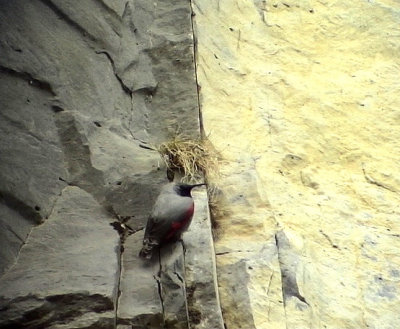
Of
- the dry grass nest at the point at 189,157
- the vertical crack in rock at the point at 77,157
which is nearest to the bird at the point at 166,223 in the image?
the vertical crack in rock at the point at 77,157

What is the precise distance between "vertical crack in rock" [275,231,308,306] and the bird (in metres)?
0.66

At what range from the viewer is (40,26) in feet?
14.1

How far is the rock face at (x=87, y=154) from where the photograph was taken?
3211mm

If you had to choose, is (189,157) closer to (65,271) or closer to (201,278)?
(201,278)

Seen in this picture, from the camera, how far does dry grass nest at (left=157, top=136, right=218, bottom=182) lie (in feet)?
13.9

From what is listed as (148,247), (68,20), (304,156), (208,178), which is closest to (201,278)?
(148,247)

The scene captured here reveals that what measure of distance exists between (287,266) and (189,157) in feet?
2.87

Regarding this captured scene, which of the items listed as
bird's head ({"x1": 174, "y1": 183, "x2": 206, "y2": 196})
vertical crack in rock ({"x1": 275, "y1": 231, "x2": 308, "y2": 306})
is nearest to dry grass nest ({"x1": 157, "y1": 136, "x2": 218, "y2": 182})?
bird's head ({"x1": 174, "y1": 183, "x2": 206, "y2": 196})

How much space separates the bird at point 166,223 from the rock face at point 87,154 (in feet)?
0.35

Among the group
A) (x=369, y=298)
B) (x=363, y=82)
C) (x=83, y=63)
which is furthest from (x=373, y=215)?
(x=83, y=63)

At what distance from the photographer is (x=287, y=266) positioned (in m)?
3.93

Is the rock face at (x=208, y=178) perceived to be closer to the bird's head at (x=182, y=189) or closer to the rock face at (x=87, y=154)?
the rock face at (x=87, y=154)

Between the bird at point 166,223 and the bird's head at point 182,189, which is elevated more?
the bird's head at point 182,189

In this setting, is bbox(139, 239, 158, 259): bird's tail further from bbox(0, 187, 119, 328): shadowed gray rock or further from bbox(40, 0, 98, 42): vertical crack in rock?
bbox(40, 0, 98, 42): vertical crack in rock
